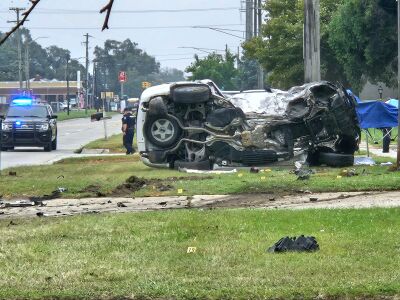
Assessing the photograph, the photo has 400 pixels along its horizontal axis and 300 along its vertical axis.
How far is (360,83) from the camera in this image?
5350 cm

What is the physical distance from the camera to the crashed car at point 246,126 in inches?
899

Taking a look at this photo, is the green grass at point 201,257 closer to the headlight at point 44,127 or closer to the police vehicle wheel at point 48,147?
the headlight at point 44,127

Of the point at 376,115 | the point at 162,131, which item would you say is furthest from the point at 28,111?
the point at 162,131

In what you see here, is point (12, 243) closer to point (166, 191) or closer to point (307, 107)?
point (166, 191)

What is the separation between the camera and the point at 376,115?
30438mm

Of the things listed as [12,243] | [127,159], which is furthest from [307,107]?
[12,243]

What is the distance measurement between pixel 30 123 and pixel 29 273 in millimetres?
29654

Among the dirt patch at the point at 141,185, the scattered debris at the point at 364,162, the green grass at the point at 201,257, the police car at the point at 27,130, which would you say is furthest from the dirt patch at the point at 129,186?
the police car at the point at 27,130

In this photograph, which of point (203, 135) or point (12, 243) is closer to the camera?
point (12, 243)

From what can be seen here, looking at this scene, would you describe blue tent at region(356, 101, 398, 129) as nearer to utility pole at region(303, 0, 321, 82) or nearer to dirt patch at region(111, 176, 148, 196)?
utility pole at region(303, 0, 321, 82)

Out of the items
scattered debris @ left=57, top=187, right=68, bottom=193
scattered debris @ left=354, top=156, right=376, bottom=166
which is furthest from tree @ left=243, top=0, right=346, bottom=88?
scattered debris @ left=57, top=187, right=68, bottom=193

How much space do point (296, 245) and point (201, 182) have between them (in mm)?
8528

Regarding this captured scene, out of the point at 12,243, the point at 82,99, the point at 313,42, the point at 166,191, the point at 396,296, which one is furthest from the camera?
the point at 82,99

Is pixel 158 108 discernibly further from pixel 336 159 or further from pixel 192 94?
pixel 336 159
